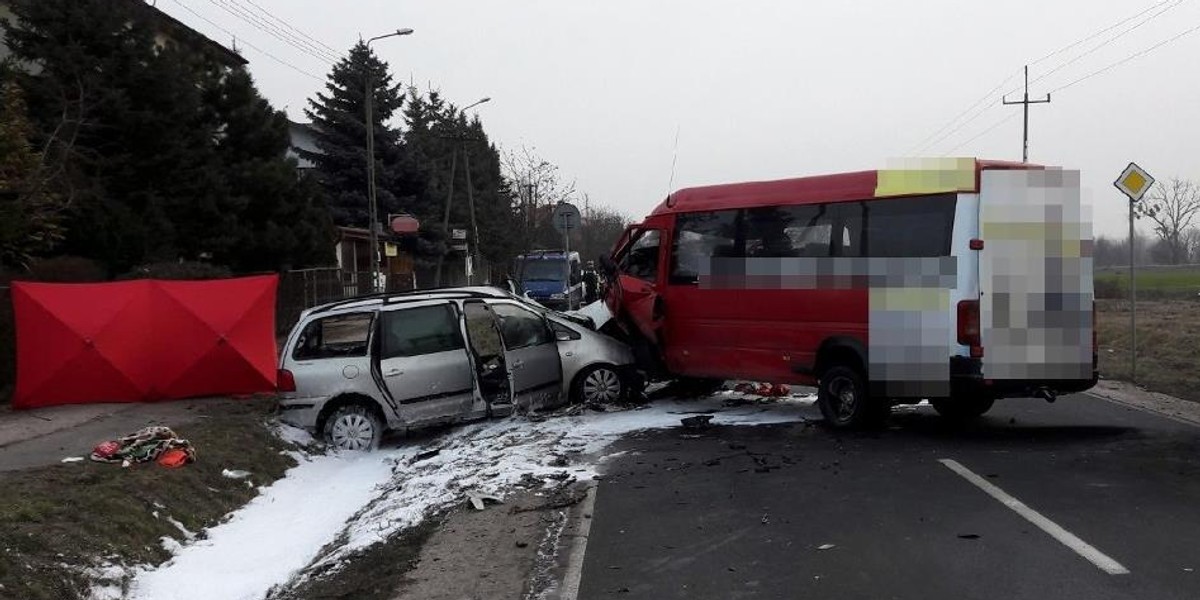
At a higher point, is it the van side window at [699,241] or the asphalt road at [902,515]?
the van side window at [699,241]

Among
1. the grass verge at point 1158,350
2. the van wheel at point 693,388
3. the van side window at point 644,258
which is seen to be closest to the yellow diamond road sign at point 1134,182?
the grass verge at point 1158,350

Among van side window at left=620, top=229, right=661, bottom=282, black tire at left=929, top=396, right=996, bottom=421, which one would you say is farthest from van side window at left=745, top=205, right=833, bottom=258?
black tire at left=929, top=396, right=996, bottom=421

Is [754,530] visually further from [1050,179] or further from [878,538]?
[1050,179]

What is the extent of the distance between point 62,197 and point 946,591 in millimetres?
16090

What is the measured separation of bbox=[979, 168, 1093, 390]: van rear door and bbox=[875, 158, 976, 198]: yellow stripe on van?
17 centimetres

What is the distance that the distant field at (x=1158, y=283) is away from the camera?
4112 cm

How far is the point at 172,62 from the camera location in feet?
65.8

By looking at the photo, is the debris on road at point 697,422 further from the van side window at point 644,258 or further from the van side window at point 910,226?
the van side window at point 910,226

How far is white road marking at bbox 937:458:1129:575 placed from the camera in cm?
553

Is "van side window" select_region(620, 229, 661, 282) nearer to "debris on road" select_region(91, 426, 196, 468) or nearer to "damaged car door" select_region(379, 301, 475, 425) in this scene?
"damaged car door" select_region(379, 301, 475, 425)

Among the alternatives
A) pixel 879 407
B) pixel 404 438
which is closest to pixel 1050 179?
pixel 879 407

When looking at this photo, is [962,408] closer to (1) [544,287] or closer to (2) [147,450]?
(2) [147,450]

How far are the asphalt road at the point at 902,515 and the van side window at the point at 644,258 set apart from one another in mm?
2788

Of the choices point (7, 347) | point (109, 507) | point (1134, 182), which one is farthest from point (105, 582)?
A: point (1134, 182)
